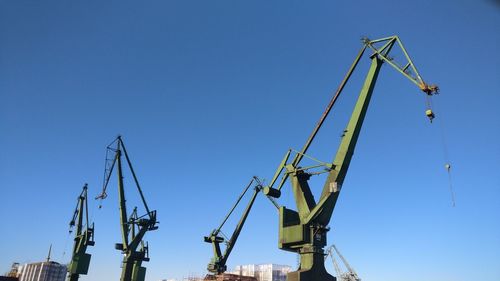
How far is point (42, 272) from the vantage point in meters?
176

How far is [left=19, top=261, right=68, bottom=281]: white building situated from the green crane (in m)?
183

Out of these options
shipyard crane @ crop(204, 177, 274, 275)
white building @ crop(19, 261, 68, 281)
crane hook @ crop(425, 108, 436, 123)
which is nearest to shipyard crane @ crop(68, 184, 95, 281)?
shipyard crane @ crop(204, 177, 274, 275)

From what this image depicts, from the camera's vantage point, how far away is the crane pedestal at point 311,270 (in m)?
25.5

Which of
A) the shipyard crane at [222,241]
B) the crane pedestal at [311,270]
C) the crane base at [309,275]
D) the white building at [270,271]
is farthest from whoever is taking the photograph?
the white building at [270,271]

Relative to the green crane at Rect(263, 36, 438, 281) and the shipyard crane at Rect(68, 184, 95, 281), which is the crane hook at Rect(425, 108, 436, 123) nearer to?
the green crane at Rect(263, 36, 438, 281)

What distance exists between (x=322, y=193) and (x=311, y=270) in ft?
19.1

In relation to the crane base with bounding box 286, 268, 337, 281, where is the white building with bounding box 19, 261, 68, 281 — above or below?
above

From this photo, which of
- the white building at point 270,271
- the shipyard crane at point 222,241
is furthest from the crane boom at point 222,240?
the white building at point 270,271

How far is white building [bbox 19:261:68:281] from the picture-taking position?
175875 millimetres

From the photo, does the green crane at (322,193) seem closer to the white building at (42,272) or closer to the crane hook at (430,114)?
the crane hook at (430,114)

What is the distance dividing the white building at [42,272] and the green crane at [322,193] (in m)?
183

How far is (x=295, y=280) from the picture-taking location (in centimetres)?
2539

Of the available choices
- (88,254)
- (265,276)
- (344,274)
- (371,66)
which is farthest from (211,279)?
(265,276)

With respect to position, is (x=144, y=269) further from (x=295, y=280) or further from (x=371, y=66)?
(x=371, y=66)
